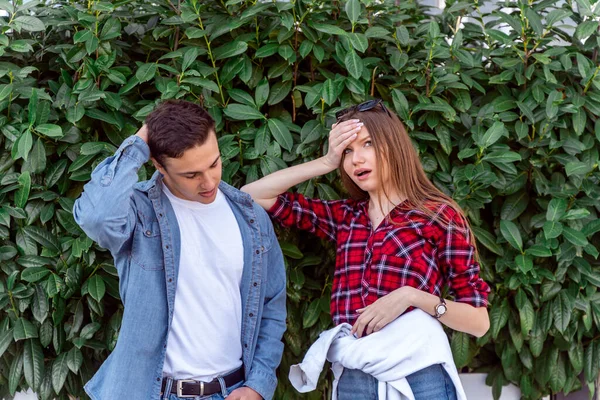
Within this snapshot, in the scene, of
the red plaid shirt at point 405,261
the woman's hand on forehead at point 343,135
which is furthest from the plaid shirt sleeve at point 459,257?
the woman's hand on forehead at point 343,135

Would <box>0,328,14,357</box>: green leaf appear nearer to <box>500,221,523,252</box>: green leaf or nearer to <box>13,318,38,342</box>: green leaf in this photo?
<box>13,318,38,342</box>: green leaf

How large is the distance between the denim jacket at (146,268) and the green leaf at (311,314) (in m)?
0.37

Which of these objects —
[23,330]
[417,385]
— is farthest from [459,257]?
[23,330]

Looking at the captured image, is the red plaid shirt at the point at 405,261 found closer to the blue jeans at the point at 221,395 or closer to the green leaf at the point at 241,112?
the blue jeans at the point at 221,395

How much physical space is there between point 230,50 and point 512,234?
1168 mm

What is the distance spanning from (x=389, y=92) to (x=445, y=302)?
0.91m

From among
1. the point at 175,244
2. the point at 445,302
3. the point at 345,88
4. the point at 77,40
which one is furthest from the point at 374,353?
the point at 77,40

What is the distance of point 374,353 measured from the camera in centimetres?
201

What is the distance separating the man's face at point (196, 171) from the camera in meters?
1.98

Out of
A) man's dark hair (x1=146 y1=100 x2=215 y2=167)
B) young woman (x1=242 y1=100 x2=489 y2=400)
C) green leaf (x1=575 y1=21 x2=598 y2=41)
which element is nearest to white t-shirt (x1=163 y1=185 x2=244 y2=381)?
man's dark hair (x1=146 y1=100 x2=215 y2=167)

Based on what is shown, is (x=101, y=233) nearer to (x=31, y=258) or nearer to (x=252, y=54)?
Answer: (x=31, y=258)

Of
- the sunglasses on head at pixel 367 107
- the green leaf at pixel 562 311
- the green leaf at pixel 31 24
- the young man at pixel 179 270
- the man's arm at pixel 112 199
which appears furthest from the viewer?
the green leaf at pixel 562 311

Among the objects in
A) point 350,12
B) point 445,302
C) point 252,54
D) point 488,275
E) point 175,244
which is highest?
point 350,12

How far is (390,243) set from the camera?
2.12 meters
